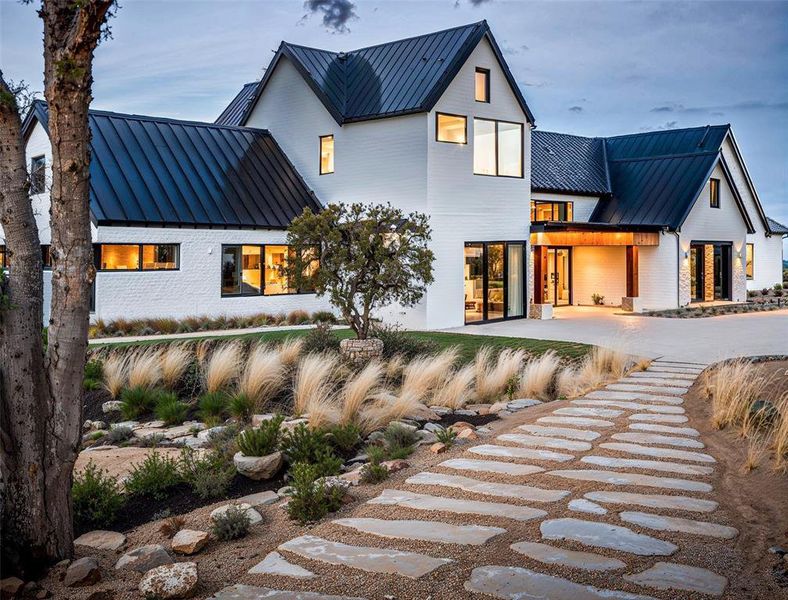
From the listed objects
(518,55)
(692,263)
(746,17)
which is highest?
(518,55)

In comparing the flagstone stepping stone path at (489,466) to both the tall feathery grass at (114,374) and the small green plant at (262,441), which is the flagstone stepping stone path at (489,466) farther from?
the tall feathery grass at (114,374)

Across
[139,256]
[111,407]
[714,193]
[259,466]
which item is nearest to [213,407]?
[111,407]

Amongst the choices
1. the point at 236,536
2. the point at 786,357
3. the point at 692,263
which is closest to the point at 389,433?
the point at 236,536

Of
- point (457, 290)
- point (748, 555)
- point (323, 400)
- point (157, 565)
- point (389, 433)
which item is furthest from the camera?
point (457, 290)

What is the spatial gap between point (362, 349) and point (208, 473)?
7.20 m

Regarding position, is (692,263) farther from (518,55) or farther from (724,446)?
(724,446)

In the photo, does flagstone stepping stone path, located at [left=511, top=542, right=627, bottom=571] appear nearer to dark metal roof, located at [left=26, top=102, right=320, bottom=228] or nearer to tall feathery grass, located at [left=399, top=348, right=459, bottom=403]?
tall feathery grass, located at [left=399, top=348, right=459, bottom=403]

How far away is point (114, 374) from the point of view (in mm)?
13039

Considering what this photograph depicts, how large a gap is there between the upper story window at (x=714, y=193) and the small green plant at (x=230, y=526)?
28402mm

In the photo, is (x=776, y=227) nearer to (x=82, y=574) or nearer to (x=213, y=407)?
(x=213, y=407)

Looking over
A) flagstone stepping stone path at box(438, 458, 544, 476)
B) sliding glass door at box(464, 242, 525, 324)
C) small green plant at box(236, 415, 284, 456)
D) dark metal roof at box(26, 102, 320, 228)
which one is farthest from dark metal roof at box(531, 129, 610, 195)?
flagstone stepping stone path at box(438, 458, 544, 476)

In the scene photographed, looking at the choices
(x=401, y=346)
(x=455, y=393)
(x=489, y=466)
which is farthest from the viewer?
(x=401, y=346)

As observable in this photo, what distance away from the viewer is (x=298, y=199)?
25406 millimetres

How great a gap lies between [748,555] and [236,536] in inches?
142
